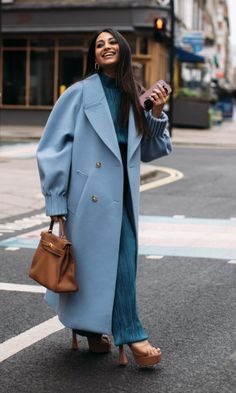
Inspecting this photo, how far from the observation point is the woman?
→ 430 centimetres

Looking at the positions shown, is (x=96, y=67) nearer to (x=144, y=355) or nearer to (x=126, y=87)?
(x=126, y=87)

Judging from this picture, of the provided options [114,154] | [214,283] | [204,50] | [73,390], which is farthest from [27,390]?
[204,50]

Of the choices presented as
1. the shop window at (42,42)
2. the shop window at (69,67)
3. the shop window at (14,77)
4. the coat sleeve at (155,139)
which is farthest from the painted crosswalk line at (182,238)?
the shop window at (14,77)

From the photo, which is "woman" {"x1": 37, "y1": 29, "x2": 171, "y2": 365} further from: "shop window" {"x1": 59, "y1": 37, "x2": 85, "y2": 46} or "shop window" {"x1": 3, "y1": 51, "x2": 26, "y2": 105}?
"shop window" {"x1": 3, "y1": 51, "x2": 26, "y2": 105}

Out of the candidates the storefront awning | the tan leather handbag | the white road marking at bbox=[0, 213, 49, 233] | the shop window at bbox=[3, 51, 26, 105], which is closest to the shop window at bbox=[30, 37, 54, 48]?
the shop window at bbox=[3, 51, 26, 105]

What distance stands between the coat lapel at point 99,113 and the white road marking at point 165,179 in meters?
9.03

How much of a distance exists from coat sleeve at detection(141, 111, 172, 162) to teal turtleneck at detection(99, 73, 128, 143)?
15 cm

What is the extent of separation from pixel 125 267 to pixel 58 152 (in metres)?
0.72

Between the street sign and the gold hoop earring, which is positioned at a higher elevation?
the gold hoop earring

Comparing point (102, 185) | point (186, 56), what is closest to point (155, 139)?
point (102, 185)

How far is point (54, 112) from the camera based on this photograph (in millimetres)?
4410

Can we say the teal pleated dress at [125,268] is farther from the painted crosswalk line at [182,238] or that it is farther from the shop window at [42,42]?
the shop window at [42,42]

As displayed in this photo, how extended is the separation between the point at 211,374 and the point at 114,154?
1.31 m

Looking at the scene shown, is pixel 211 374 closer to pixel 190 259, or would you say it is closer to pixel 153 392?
pixel 153 392
